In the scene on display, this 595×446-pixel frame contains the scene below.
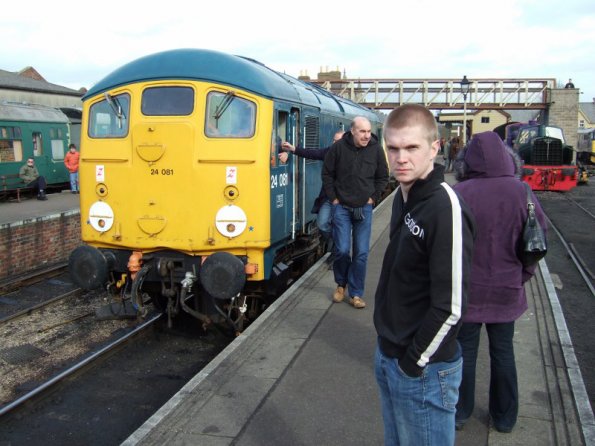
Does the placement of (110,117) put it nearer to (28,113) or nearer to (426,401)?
(426,401)

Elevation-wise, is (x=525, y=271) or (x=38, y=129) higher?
(x=38, y=129)

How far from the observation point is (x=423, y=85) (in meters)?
30.6

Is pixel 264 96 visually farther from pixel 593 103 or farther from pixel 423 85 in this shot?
pixel 593 103

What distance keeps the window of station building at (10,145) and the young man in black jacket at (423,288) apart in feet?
58.7

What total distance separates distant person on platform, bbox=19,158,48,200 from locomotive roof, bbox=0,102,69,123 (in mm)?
1599

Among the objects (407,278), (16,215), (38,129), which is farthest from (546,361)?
(38,129)

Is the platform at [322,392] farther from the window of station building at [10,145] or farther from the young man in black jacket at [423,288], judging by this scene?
the window of station building at [10,145]

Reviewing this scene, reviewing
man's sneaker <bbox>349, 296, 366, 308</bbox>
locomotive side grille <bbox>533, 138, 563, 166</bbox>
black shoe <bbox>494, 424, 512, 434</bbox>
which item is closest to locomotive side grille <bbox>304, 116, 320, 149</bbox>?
man's sneaker <bbox>349, 296, 366, 308</bbox>

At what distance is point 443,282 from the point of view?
2100 millimetres

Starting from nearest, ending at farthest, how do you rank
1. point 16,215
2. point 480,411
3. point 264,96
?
point 480,411
point 264,96
point 16,215

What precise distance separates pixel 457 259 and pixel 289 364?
10.2ft

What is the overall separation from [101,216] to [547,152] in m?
19.5

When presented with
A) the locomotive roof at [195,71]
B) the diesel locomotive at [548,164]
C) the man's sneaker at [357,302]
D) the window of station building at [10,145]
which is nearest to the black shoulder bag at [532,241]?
the man's sneaker at [357,302]

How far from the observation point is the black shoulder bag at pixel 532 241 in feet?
11.0
